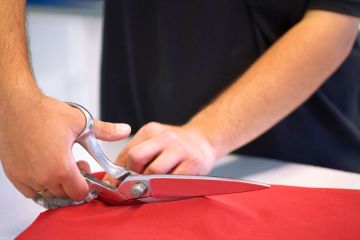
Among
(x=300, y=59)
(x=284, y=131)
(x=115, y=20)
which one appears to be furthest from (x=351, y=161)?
(x=115, y=20)

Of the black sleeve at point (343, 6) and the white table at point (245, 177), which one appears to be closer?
the white table at point (245, 177)

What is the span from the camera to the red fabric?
42 cm

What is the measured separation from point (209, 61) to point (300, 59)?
0.59 ft

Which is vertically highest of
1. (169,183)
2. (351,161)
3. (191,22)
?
(191,22)

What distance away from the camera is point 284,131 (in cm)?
79

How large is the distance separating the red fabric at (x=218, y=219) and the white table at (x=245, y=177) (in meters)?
0.06

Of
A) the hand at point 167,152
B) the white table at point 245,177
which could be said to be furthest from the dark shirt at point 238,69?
the hand at point 167,152

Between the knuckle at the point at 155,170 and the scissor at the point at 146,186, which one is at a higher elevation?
the scissor at the point at 146,186

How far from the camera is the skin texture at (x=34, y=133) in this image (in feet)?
1.48

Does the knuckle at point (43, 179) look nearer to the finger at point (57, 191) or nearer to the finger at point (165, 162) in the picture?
the finger at point (57, 191)

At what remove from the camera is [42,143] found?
0.45m

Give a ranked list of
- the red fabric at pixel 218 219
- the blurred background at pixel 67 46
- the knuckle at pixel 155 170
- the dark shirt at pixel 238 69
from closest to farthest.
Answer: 1. the red fabric at pixel 218 219
2. the knuckle at pixel 155 170
3. the dark shirt at pixel 238 69
4. the blurred background at pixel 67 46

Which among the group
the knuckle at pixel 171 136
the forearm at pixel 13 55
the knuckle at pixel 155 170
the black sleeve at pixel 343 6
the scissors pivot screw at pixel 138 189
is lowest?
the knuckle at pixel 155 170

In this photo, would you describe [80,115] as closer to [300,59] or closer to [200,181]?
[200,181]
